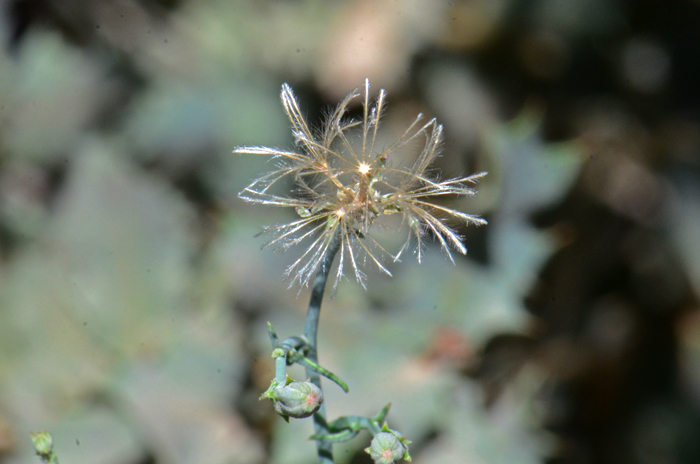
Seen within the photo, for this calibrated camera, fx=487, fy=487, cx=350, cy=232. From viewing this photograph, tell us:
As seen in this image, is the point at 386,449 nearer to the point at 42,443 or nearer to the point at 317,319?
the point at 317,319

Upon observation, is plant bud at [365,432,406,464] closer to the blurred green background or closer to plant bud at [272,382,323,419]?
plant bud at [272,382,323,419]

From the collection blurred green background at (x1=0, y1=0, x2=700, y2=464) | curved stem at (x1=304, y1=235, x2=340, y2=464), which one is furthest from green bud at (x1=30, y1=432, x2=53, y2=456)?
blurred green background at (x1=0, y1=0, x2=700, y2=464)

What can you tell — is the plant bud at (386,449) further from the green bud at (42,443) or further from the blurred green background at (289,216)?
the blurred green background at (289,216)

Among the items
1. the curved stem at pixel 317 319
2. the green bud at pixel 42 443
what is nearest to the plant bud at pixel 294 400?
the curved stem at pixel 317 319

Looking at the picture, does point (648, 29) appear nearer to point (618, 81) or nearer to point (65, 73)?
point (618, 81)

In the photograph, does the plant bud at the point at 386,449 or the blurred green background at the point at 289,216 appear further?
the blurred green background at the point at 289,216

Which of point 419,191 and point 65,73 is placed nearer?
point 419,191

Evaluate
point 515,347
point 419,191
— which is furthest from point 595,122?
point 419,191
